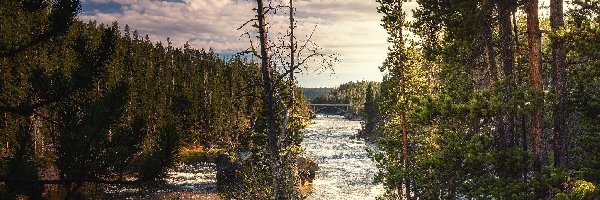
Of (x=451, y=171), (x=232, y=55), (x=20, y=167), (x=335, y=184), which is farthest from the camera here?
(x=335, y=184)

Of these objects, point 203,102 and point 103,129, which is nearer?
point 103,129

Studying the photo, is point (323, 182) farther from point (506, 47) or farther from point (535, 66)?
point (535, 66)

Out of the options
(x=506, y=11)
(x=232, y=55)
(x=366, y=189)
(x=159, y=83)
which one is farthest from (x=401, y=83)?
(x=159, y=83)

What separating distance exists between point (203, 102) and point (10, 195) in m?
67.8

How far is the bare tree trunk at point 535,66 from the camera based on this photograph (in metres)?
10.7

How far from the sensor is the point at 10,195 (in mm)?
4371

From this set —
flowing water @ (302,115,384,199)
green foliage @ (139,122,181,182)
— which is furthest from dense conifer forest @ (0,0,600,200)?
flowing water @ (302,115,384,199)

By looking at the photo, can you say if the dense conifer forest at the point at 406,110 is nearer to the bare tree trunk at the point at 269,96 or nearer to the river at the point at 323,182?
the bare tree trunk at the point at 269,96

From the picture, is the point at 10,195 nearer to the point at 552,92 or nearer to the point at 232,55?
the point at 232,55

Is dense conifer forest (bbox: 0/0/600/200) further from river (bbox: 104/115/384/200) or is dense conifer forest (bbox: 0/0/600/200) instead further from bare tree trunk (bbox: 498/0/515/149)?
river (bbox: 104/115/384/200)

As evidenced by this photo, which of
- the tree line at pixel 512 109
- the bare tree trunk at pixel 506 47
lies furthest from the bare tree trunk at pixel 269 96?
the bare tree trunk at pixel 506 47

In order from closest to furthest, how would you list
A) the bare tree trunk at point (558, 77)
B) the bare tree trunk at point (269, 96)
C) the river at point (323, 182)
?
the bare tree trunk at point (269, 96)
the bare tree trunk at point (558, 77)
the river at point (323, 182)

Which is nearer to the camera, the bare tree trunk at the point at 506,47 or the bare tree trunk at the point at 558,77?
the bare tree trunk at the point at 558,77

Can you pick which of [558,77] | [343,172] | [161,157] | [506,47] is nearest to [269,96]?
[161,157]
